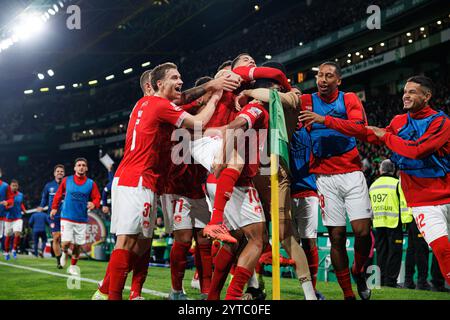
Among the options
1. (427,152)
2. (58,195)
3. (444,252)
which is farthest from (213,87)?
(58,195)

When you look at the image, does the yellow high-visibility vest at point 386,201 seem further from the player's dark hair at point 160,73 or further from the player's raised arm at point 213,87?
the player's dark hair at point 160,73

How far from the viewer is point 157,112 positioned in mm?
4820

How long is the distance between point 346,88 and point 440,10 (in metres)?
7.51

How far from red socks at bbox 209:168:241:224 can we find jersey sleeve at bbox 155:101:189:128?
0.60 m

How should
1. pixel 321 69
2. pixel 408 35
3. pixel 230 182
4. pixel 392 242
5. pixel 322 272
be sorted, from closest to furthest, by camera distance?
pixel 230 182 → pixel 321 69 → pixel 392 242 → pixel 322 272 → pixel 408 35

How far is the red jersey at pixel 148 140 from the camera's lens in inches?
188

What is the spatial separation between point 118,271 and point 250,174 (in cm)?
136

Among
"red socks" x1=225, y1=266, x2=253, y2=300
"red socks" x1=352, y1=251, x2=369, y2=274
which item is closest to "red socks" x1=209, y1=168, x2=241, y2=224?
"red socks" x1=225, y1=266, x2=253, y2=300

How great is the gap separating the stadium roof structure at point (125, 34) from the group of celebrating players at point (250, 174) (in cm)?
2085

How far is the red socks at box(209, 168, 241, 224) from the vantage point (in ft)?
14.9

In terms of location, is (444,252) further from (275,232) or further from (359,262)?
(275,232)

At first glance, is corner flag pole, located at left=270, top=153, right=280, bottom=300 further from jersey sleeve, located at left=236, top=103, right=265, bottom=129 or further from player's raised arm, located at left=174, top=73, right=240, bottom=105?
player's raised arm, located at left=174, top=73, right=240, bottom=105
